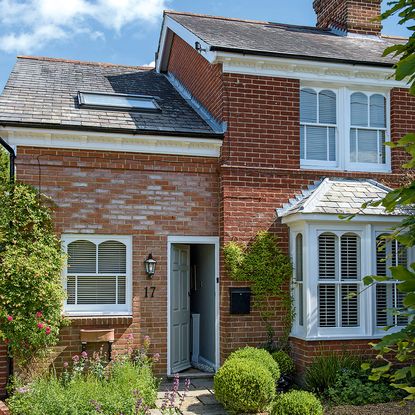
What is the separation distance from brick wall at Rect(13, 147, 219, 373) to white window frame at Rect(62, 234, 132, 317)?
101 millimetres

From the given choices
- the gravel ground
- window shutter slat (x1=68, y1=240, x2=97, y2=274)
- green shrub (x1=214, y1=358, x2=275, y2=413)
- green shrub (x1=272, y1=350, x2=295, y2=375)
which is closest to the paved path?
green shrub (x1=214, y1=358, x2=275, y2=413)

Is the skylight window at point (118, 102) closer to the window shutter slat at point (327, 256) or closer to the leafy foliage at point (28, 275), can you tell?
the leafy foliage at point (28, 275)

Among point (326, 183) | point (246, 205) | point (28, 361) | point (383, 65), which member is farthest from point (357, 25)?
point (28, 361)

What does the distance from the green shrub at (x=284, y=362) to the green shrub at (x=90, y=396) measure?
7.24ft

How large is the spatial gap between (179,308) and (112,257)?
176 centimetres

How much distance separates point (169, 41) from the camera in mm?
14719

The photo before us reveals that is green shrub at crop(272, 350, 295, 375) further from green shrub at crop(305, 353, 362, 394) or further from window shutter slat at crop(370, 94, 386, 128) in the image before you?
window shutter slat at crop(370, 94, 386, 128)

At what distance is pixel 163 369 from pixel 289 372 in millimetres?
2195

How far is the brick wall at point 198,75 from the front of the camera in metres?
11.1

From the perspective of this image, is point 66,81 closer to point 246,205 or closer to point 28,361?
point 246,205

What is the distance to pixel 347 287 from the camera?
10.3 m

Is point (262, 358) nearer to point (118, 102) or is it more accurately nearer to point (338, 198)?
point (338, 198)

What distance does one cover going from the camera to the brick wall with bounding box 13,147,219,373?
Result: 10070mm

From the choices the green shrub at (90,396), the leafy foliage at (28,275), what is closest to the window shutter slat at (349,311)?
the green shrub at (90,396)
